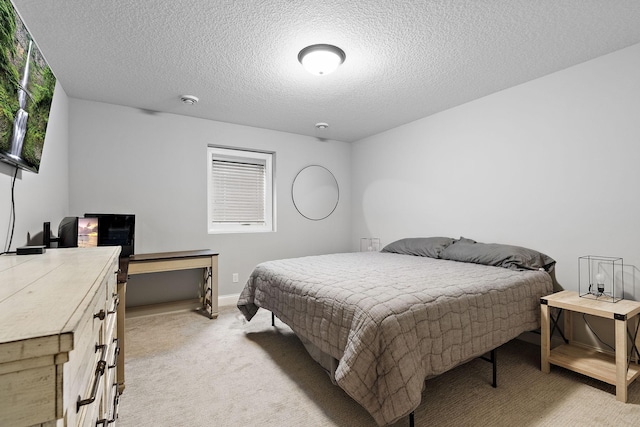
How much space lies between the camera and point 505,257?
8.57ft

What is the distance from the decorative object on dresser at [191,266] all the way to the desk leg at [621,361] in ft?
11.0

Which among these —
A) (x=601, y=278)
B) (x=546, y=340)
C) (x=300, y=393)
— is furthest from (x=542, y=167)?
(x=300, y=393)

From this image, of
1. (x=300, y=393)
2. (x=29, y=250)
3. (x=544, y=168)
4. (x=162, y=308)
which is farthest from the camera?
(x=162, y=308)

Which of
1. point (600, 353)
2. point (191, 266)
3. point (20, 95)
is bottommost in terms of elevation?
point (600, 353)

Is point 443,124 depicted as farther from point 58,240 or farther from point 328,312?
point 58,240

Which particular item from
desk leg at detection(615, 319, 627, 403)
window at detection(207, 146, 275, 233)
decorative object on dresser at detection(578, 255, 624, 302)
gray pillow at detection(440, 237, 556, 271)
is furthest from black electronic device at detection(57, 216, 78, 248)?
decorative object on dresser at detection(578, 255, 624, 302)

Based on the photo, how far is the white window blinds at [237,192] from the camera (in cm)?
408

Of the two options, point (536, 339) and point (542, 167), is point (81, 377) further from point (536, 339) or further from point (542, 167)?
Answer: point (542, 167)

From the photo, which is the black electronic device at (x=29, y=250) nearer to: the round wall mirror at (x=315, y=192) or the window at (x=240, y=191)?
the window at (x=240, y=191)

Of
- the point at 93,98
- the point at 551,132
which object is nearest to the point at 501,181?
the point at 551,132

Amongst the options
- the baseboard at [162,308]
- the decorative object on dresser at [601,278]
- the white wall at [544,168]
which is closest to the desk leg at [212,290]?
the baseboard at [162,308]

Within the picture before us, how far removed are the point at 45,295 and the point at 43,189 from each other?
7.45 ft

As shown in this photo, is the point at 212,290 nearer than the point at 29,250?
No

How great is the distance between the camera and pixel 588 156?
246 centimetres
